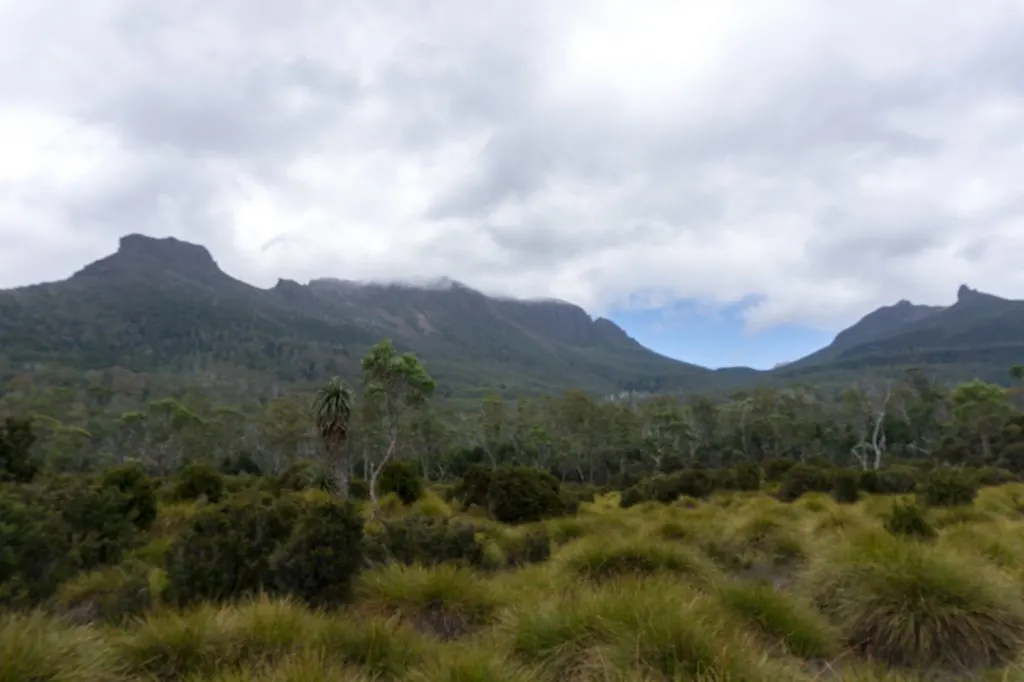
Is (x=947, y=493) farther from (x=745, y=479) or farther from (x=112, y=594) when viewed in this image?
(x=112, y=594)

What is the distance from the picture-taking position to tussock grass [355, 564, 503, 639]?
25.1 feet

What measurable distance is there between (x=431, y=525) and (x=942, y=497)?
46.5 feet

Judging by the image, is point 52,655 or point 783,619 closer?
point 52,655

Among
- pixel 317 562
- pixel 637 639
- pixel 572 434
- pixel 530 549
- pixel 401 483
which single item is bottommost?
pixel 572 434

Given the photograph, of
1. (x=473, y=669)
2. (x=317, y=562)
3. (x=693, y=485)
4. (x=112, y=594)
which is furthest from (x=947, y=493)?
(x=112, y=594)

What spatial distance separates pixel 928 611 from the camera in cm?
644

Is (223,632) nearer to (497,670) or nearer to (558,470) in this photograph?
(497,670)

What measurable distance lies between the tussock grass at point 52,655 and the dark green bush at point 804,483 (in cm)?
2376

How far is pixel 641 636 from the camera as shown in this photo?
531cm

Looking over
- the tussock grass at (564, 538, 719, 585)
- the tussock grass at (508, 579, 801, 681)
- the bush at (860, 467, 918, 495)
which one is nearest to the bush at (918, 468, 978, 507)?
the bush at (860, 467, 918, 495)

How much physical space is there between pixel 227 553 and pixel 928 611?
8.65 m

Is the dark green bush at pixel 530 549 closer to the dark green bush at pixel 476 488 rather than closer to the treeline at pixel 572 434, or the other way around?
the dark green bush at pixel 476 488

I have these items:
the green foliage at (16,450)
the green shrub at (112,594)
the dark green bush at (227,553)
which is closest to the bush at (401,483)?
the green foliage at (16,450)

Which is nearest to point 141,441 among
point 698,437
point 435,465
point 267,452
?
point 267,452
